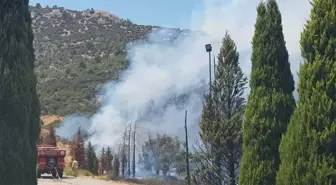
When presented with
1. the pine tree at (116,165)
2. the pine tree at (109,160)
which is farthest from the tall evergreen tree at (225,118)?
the pine tree at (109,160)

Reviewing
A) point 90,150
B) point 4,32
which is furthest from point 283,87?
point 90,150

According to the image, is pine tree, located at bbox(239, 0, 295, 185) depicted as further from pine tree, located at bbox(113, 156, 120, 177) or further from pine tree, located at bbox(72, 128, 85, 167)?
pine tree, located at bbox(72, 128, 85, 167)

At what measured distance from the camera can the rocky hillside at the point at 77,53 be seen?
60.9 m

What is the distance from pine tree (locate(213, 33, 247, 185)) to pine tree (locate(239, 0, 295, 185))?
22.6 feet

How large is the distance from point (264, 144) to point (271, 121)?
1.27 ft

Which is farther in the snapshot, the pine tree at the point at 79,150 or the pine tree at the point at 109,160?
the pine tree at the point at 79,150

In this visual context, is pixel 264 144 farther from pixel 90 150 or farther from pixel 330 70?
pixel 90 150

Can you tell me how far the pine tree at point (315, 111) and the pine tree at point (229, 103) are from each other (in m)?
9.78

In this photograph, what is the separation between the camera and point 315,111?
271 inches

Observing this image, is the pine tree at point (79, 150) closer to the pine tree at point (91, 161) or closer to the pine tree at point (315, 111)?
the pine tree at point (91, 161)

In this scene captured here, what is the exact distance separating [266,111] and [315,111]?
2.93m

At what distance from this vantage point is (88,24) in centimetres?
7975

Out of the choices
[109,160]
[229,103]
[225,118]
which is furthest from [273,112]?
[109,160]

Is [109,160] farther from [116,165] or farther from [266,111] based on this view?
[266,111]
